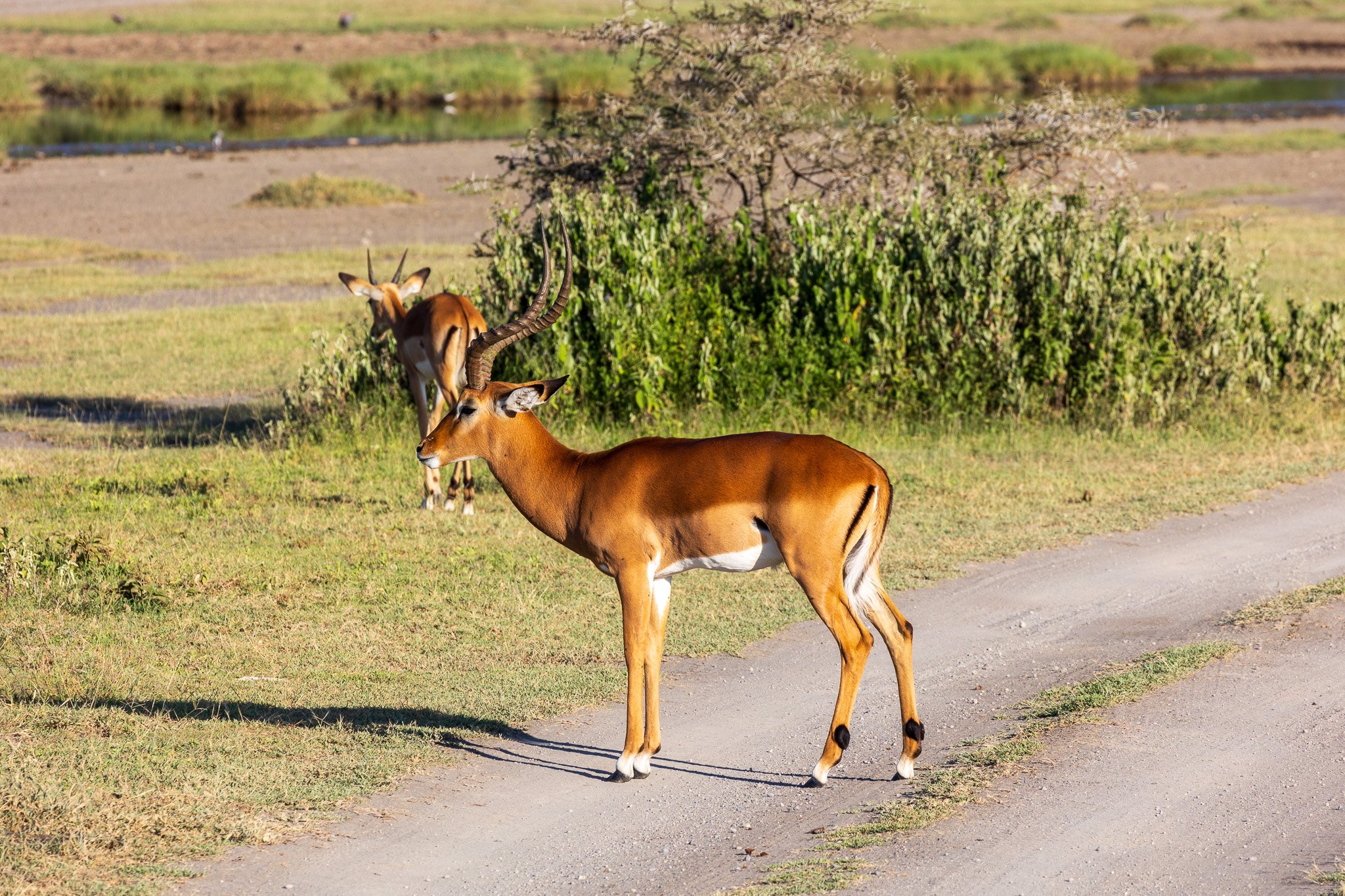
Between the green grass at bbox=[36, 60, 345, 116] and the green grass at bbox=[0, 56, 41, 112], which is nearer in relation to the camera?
the green grass at bbox=[36, 60, 345, 116]

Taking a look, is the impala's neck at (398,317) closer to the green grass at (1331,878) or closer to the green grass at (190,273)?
the green grass at (1331,878)

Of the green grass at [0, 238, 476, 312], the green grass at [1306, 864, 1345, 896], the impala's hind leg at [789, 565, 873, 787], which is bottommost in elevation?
the green grass at [0, 238, 476, 312]

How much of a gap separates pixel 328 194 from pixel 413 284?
73.6 feet

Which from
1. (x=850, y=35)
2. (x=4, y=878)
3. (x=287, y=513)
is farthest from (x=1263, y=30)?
(x=4, y=878)

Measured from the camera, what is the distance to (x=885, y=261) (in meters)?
13.6

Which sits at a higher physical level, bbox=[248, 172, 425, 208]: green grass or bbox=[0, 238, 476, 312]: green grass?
bbox=[248, 172, 425, 208]: green grass

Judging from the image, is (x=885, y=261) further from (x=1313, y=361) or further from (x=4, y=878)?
(x=4, y=878)

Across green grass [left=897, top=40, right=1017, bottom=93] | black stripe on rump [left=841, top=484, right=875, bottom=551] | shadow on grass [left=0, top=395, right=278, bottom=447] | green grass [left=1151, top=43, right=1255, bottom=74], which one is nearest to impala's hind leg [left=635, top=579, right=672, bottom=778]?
black stripe on rump [left=841, top=484, right=875, bottom=551]

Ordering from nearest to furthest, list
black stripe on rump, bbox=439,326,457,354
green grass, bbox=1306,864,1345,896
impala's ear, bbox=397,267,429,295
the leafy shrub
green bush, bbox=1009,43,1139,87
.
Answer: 1. green grass, bbox=1306,864,1345,896
2. black stripe on rump, bbox=439,326,457,354
3. impala's ear, bbox=397,267,429,295
4. the leafy shrub
5. green bush, bbox=1009,43,1139,87

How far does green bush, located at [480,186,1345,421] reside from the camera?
13.6 meters

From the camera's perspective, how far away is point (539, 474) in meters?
6.79

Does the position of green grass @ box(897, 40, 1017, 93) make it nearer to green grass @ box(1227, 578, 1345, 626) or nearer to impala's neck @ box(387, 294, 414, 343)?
impala's neck @ box(387, 294, 414, 343)

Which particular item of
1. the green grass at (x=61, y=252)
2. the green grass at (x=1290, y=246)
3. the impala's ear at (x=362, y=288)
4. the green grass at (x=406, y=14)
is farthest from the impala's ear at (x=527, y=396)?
the green grass at (x=406, y=14)

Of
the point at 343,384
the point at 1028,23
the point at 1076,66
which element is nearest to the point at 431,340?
the point at 343,384
